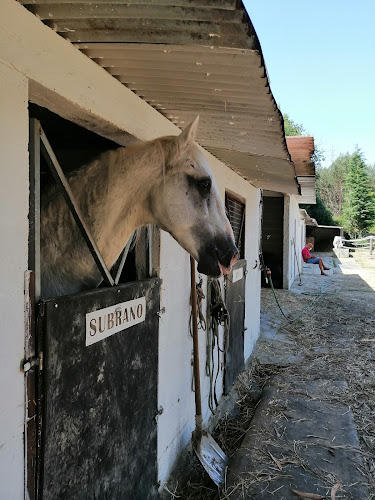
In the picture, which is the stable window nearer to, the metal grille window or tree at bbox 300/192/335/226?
the metal grille window

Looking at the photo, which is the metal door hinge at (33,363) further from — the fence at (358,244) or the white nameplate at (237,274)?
the fence at (358,244)

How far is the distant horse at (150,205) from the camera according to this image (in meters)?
1.92

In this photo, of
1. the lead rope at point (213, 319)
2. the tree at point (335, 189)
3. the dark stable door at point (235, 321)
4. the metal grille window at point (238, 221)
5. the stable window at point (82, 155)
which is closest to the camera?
the stable window at point (82, 155)

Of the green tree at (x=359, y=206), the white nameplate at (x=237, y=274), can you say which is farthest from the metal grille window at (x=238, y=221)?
the green tree at (x=359, y=206)

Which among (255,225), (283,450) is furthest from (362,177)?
(283,450)

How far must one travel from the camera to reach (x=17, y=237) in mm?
1273

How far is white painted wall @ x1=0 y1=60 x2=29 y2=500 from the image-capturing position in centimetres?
121

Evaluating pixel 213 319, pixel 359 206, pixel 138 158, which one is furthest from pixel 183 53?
pixel 359 206

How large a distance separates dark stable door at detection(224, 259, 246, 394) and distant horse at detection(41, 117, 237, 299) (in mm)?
2358

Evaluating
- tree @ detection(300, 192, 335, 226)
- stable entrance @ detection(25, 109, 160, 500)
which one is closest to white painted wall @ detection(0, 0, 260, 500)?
stable entrance @ detection(25, 109, 160, 500)

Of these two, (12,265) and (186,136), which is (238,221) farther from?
(12,265)

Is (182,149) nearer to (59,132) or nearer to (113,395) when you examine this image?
(59,132)

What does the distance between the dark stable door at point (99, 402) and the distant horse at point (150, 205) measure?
28 cm

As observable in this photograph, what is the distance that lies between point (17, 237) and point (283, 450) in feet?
9.58
